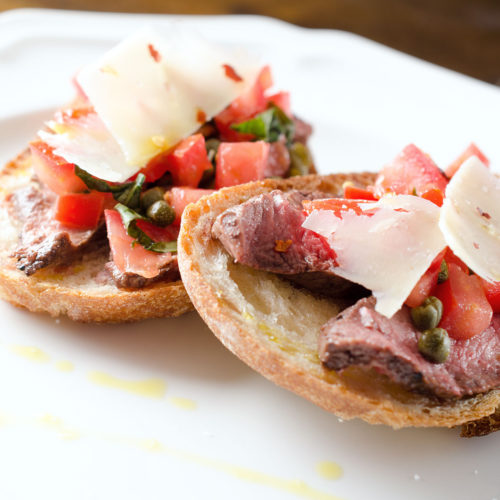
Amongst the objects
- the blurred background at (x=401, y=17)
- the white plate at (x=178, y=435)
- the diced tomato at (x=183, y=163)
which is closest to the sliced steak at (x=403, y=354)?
the white plate at (x=178, y=435)

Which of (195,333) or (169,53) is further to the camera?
(169,53)

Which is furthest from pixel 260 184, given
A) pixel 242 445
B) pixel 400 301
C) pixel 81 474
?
pixel 81 474

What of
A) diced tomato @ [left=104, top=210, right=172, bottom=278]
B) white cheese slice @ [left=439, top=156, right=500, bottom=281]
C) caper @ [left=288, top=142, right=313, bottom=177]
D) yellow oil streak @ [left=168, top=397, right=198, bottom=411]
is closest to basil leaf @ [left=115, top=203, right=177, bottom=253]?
diced tomato @ [left=104, top=210, right=172, bottom=278]

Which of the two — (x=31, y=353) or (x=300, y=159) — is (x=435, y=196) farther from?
(x=31, y=353)

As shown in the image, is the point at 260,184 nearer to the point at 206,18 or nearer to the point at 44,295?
the point at 44,295

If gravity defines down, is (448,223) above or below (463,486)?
above

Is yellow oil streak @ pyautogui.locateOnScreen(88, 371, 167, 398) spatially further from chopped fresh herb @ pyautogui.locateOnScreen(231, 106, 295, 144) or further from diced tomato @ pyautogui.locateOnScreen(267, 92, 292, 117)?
diced tomato @ pyautogui.locateOnScreen(267, 92, 292, 117)

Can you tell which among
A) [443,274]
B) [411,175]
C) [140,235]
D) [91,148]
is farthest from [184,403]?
[411,175]
